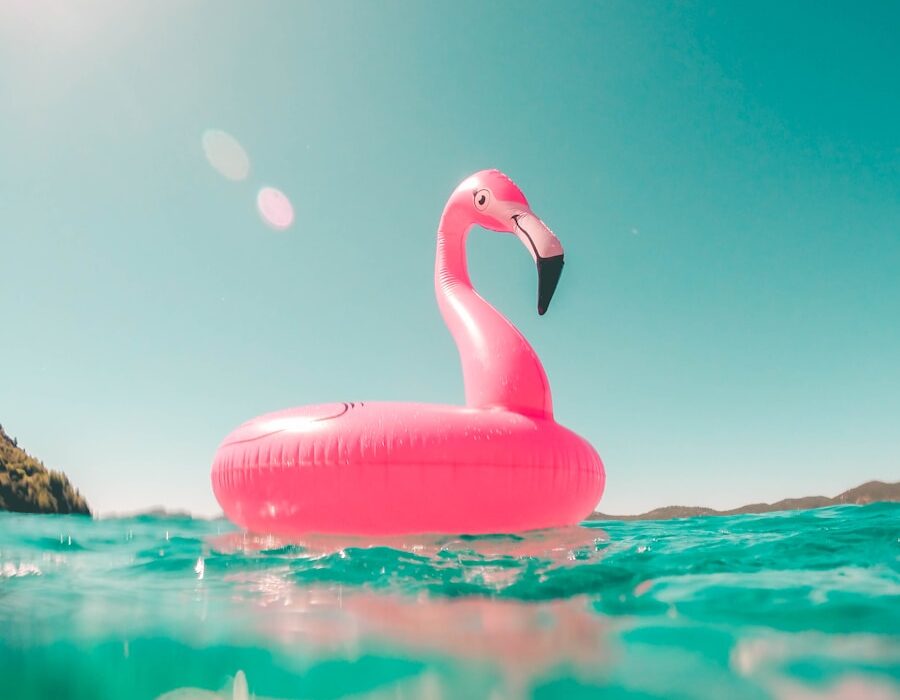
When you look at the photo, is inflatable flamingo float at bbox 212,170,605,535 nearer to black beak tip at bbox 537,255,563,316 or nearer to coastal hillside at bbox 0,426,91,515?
black beak tip at bbox 537,255,563,316

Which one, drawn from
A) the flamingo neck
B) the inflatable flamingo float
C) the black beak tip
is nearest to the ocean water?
the inflatable flamingo float

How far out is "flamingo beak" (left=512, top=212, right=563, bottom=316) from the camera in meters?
5.00

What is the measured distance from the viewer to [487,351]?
4934 millimetres

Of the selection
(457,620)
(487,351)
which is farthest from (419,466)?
(487,351)

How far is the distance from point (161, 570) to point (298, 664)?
5.00 ft

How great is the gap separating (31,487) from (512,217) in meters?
6.10

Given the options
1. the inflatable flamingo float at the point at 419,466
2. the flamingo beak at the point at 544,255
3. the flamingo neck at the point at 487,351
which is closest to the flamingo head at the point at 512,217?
the flamingo beak at the point at 544,255

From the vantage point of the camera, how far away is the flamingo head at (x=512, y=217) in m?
5.01

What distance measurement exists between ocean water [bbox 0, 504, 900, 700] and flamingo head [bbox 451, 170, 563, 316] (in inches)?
90.2

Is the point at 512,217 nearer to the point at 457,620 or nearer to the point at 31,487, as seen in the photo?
the point at 457,620

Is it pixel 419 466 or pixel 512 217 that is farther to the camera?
pixel 512 217

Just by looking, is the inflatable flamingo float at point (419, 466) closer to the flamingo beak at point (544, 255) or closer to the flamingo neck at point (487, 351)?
the flamingo neck at point (487, 351)

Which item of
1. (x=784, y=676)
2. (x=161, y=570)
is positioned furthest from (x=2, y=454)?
(x=784, y=676)

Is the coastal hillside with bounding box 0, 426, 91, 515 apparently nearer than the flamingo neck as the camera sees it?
No
